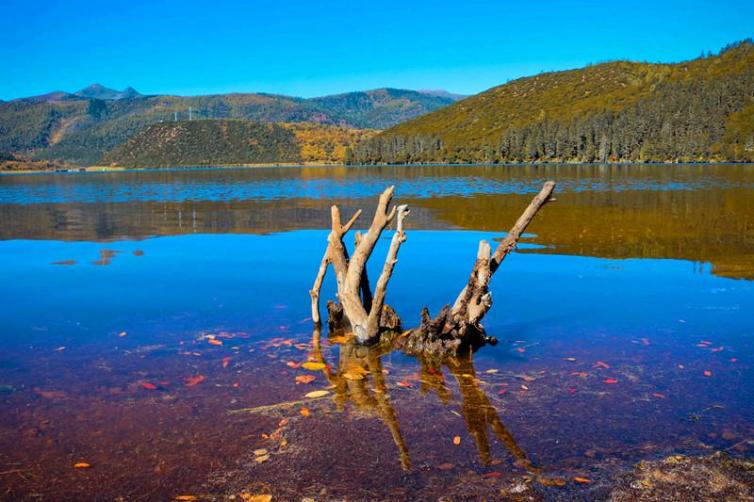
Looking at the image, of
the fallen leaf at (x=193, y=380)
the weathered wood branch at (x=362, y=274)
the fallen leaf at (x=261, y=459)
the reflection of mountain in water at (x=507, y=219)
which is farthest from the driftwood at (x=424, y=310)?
the reflection of mountain in water at (x=507, y=219)

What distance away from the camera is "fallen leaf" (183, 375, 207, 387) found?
10.0 m

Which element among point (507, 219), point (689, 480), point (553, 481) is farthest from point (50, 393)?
point (507, 219)

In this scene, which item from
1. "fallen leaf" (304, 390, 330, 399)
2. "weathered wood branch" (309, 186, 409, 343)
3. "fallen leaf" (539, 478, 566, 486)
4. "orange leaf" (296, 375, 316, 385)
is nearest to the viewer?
"fallen leaf" (539, 478, 566, 486)

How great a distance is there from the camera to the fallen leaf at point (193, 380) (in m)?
10.0

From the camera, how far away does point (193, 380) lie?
1018 cm

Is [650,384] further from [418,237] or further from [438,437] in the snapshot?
[418,237]

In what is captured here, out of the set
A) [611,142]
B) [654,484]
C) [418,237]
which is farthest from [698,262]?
[611,142]

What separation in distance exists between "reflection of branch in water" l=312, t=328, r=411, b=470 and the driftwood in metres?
0.51

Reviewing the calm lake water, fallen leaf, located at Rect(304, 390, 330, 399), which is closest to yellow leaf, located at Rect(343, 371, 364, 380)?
the calm lake water

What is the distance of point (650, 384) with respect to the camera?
9750 mm

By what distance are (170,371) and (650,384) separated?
25.3 ft

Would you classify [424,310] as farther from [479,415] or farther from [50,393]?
[50,393]

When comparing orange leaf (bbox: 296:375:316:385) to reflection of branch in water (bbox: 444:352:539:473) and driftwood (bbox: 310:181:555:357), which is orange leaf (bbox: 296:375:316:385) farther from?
reflection of branch in water (bbox: 444:352:539:473)

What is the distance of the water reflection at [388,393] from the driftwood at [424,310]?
0.30 metres
